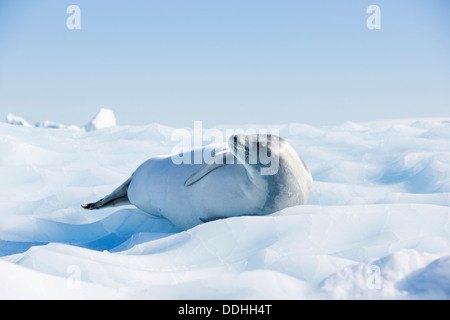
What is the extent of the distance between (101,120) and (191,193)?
54245 millimetres

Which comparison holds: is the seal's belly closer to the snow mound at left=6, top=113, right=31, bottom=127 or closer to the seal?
the seal

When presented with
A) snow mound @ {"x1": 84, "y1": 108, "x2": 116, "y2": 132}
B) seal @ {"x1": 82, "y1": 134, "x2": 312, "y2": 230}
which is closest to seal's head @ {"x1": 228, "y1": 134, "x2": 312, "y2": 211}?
seal @ {"x1": 82, "y1": 134, "x2": 312, "y2": 230}

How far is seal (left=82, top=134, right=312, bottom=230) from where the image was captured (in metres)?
3.05

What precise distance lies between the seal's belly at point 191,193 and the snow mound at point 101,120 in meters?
52.9

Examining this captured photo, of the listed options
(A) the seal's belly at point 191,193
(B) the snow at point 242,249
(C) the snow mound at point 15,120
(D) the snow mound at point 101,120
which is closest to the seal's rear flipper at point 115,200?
(B) the snow at point 242,249

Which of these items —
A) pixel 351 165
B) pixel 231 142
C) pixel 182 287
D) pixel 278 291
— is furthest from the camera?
pixel 351 165

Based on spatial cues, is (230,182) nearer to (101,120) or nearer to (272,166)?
(272,166)

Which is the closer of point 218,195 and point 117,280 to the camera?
point 117,280

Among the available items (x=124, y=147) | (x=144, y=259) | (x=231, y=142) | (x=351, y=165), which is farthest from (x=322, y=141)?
(x=144, y=259)

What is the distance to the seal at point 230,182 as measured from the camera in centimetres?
305

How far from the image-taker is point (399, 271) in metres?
1.52

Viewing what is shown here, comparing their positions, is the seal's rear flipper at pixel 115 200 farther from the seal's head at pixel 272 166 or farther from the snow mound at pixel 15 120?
the snow mound at pixel 15 120
